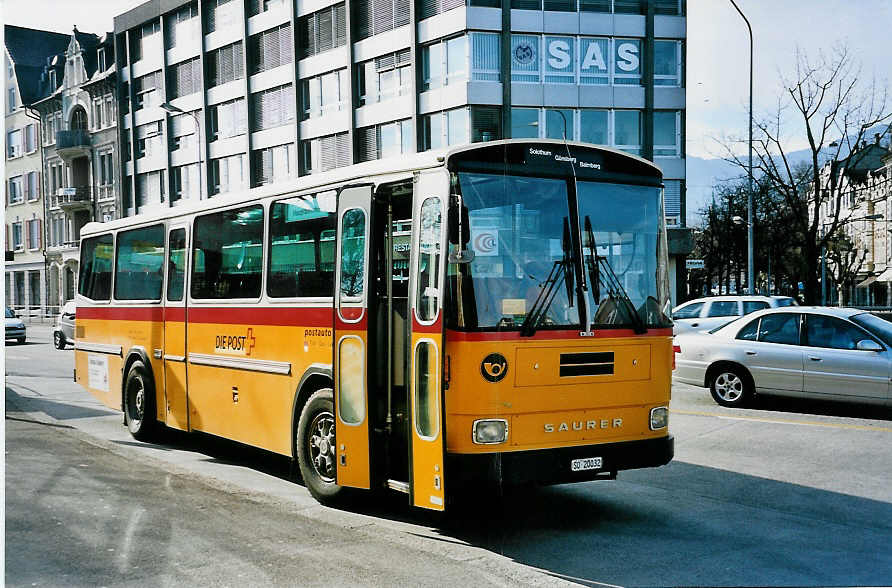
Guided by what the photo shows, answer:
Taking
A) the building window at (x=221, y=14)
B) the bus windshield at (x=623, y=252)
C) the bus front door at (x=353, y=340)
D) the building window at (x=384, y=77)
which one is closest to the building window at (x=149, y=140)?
the building window at (x=221, y=14)

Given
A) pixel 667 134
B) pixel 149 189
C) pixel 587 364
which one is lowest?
pixel 587 364

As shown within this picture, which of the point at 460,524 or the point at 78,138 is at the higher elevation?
the point at 78,138

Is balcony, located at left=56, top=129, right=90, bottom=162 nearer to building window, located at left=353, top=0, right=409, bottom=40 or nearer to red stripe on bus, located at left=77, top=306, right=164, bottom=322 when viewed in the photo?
building window, located at left=353, top=0, right=409, bottom=40

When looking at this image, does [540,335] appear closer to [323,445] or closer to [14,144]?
[323,445]

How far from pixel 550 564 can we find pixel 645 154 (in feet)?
116

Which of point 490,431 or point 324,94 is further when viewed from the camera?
point 324,94

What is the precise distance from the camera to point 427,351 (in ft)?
22.3

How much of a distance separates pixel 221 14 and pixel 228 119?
5.30 meters

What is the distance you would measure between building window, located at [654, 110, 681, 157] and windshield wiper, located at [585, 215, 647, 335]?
34.4 metres

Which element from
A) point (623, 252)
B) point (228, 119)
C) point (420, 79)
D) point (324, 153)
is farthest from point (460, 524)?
point (228, 119)

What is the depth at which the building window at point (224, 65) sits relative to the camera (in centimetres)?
A: 4847

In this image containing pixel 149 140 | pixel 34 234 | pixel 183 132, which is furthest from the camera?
pixel 34 234

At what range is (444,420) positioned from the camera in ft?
21.8

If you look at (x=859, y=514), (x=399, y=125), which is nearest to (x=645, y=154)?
(x=399, y=125)
